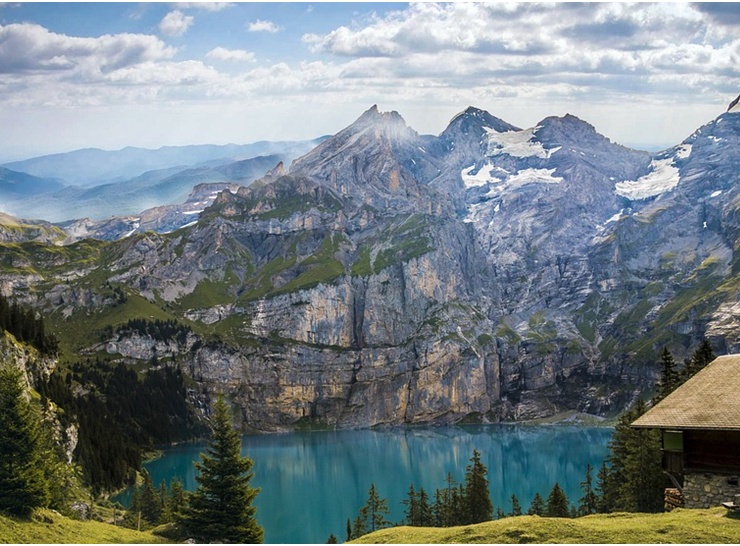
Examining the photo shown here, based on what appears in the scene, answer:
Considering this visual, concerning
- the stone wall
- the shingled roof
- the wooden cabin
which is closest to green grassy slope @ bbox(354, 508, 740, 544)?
the stone wall

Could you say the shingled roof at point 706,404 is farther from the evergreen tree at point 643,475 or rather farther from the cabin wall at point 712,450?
the evergreen tree at point 643,475

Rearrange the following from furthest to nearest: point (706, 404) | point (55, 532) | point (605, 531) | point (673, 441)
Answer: point (673, 441) → point (55, 532) → point (706, 404) → point (605, 531)

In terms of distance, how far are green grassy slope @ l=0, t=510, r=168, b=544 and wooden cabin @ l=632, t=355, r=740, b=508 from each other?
3533 centimetres

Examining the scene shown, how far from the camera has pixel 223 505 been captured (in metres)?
68.7

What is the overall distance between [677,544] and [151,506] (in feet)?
325

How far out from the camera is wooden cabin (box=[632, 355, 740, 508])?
180ft

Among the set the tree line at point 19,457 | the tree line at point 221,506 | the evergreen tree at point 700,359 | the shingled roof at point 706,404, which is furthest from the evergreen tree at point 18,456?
the evergreen tree at point 700,359

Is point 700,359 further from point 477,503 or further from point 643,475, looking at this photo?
point 477,503

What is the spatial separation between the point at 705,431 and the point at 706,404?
2.01 m

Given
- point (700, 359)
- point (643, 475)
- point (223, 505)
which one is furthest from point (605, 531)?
point (700, 359)

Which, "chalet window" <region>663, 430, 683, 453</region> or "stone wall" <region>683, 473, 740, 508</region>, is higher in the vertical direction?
"chalet window" <region>663, 430, 683, 453</region>

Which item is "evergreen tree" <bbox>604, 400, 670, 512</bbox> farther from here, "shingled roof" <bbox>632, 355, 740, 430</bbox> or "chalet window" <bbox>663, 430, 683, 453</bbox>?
"shingled roof" <bbox>632, 355, 740, 430</bbox>

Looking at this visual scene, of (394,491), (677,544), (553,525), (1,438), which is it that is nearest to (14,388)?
(1,438)

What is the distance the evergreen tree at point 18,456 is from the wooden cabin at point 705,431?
3795cm
